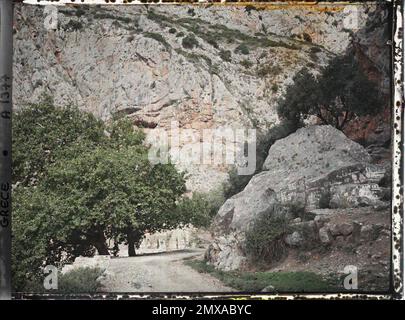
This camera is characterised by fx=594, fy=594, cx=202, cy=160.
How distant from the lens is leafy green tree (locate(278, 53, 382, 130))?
771 cm

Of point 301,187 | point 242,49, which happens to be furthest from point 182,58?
point 301,187

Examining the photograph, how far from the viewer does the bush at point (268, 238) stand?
766cm

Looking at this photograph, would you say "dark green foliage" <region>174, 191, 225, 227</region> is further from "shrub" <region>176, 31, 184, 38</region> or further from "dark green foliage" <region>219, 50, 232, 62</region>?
"shrub" <region>176, 31, 184, 38</region>

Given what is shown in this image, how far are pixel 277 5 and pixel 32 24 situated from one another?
320 cm

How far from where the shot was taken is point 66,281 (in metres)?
7.73

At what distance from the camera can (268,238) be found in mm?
7668

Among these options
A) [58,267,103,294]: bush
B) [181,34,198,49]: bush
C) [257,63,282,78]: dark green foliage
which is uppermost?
[181,34,198,49]: bush

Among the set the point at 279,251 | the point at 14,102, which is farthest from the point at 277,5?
the point at 14,102

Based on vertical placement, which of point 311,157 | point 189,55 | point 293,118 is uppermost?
point 189,55

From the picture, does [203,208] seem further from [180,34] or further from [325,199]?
[180,34]

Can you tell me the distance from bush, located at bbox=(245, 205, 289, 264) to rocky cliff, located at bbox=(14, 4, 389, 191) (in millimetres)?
793

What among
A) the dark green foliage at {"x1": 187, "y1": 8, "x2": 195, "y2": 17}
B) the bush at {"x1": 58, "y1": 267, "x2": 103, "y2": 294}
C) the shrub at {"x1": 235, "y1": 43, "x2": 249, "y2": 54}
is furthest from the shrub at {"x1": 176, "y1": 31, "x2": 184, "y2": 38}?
the bush at {"x1": 58, "y1": 267, "x2": 103, "y2": 294}

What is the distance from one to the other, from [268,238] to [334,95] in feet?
6.72
